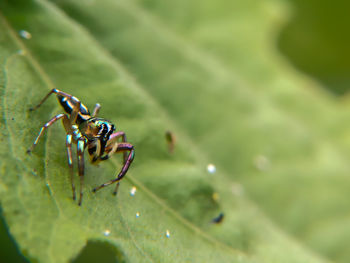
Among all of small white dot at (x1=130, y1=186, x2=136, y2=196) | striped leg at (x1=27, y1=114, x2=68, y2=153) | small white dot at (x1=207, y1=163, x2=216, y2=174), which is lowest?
small white dot at (x1=207, y1=163, x2=216, y2=174)

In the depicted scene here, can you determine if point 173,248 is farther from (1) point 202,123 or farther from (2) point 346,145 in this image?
(2) point 346,145

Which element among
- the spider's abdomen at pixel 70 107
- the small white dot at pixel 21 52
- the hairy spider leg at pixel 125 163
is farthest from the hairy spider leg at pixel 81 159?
the small white dot at pixel 21 52

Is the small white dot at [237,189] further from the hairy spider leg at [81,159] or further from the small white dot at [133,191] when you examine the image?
the hairy spider leg at [81,159]

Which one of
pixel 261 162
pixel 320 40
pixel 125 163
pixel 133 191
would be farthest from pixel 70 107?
pixel 320 40

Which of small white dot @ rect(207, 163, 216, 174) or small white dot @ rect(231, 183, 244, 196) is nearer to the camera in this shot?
small white dot @ rect(207, 163, 216, 174)

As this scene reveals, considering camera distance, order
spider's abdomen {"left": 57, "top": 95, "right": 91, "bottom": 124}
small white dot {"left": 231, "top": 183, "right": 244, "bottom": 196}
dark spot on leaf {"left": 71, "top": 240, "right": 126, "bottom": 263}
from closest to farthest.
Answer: spider's abdomen {"left": 57, "top": 95, "right": 91, "bottom": 124}
small white dot {"left": 231, "top": 183, "right": 244, "bottom": 196}
dark spot on leaf {"left": 71, "top": 240, "right": 126, "bottom": 263}

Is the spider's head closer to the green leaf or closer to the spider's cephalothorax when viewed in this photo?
the spider's cephalothorax

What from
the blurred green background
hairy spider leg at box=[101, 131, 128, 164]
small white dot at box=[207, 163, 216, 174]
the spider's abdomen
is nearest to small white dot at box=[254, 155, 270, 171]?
small white dot at box=[207, 163, 216, 174]
